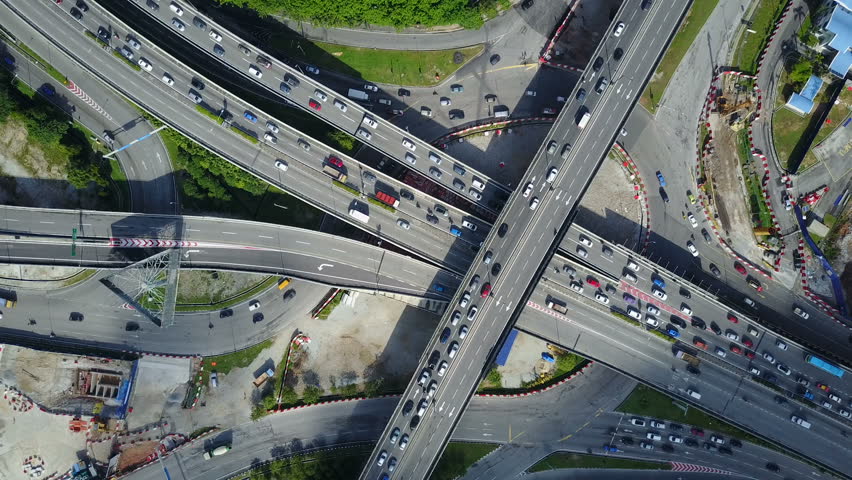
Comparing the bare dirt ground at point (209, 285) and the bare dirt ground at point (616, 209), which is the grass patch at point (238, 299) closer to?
the bare dirt ground at point (209, 285)

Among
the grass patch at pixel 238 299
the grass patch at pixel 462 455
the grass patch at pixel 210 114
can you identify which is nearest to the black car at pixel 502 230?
the grass patch at pixel 462 455

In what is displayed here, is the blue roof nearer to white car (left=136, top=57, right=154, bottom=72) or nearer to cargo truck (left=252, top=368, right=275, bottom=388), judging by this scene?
cargo truck (left=252, top=368, right=275, bottom=388)

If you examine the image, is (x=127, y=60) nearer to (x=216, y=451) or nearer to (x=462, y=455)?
(x=216, y=451)

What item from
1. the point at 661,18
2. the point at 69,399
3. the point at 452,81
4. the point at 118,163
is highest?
the point at 661,18

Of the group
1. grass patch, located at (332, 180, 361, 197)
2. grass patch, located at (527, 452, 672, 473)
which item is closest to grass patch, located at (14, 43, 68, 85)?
grass patch, located at (332, 180, 361, 197)

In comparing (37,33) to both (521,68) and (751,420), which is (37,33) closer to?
(521,68)

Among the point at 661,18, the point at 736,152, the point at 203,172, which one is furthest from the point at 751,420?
the point at 203,172

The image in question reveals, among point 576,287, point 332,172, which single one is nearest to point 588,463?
point 576,287
